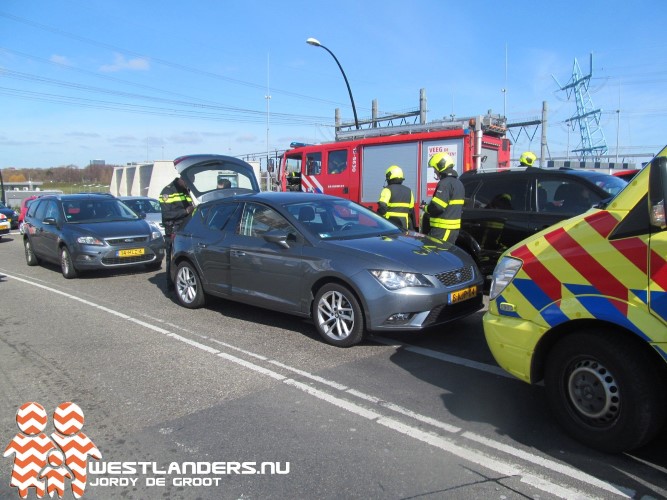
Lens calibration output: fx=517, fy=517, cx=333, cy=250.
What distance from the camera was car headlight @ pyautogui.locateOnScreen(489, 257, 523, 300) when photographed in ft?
11.2

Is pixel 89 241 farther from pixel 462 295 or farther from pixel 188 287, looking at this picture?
pixel 462 295

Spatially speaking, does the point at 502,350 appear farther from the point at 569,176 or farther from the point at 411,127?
the point at 411,127

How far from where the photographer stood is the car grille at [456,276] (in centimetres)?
501

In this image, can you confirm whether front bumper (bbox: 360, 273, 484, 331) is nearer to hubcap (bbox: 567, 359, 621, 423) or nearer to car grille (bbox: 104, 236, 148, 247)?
hubcap (bbox: 567, 359, 621, 423)

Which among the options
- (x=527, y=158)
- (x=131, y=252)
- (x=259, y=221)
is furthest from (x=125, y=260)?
(x=527, y=158)

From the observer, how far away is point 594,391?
3.04 m

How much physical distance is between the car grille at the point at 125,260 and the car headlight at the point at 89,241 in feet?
1.08

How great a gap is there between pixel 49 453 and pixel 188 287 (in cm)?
395

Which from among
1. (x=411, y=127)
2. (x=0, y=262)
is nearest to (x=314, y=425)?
(x=411, y=127)

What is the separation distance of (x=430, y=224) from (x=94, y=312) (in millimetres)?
4736

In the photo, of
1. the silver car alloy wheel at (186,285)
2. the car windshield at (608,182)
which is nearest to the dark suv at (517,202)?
the car windshield at (608,182)

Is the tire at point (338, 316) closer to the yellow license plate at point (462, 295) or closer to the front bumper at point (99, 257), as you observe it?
the yellow license plate at point (462, 295)

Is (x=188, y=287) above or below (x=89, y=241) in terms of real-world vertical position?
below

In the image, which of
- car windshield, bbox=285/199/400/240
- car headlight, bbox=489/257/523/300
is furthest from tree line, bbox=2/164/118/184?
car headlight, bbox=489/257/523/300
